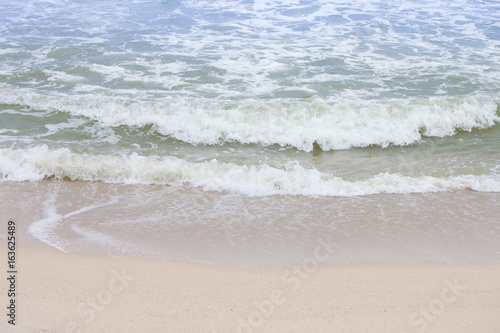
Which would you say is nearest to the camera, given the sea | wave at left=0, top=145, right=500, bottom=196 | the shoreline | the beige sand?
the beige sand

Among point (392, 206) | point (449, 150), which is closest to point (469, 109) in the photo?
point (449, 150)

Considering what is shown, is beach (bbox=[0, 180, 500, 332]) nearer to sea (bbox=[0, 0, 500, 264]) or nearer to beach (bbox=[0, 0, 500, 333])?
beach (bbox=[0, 0, 500, 333])

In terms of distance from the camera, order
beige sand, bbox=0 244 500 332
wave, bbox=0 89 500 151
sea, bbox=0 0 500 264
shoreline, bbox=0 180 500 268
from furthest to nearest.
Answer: wave, bbox=0 89 500 151
sea, bbox=0 0 500 264
shoreline, bbox=0 180 500 268
beige sand, bbox=0 244 500 332

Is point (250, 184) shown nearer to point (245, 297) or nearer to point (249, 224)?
point (249, 224)

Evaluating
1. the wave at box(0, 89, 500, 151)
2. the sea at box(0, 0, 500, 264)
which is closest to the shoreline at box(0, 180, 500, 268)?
the sea at box(0, 0, 500, 264)

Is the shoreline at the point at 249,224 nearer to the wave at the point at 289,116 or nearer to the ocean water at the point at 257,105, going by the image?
the ocean water at the point at 257,105

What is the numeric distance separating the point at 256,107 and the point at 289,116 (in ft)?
2.50

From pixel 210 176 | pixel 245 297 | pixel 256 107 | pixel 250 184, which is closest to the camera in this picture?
pixel 245 297

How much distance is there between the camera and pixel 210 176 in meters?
6.10

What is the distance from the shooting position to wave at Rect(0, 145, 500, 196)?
18.8 feet

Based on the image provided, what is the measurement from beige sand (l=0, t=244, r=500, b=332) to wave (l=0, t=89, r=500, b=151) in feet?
12.4

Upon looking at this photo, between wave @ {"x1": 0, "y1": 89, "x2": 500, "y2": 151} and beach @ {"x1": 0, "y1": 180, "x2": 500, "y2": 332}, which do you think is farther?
wave @ {"x1": 0, "y1": 89, "x2": 500, "y2": 151}

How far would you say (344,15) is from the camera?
16578mm

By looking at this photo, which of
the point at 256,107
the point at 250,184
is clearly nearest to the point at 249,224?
the point at 250,184
